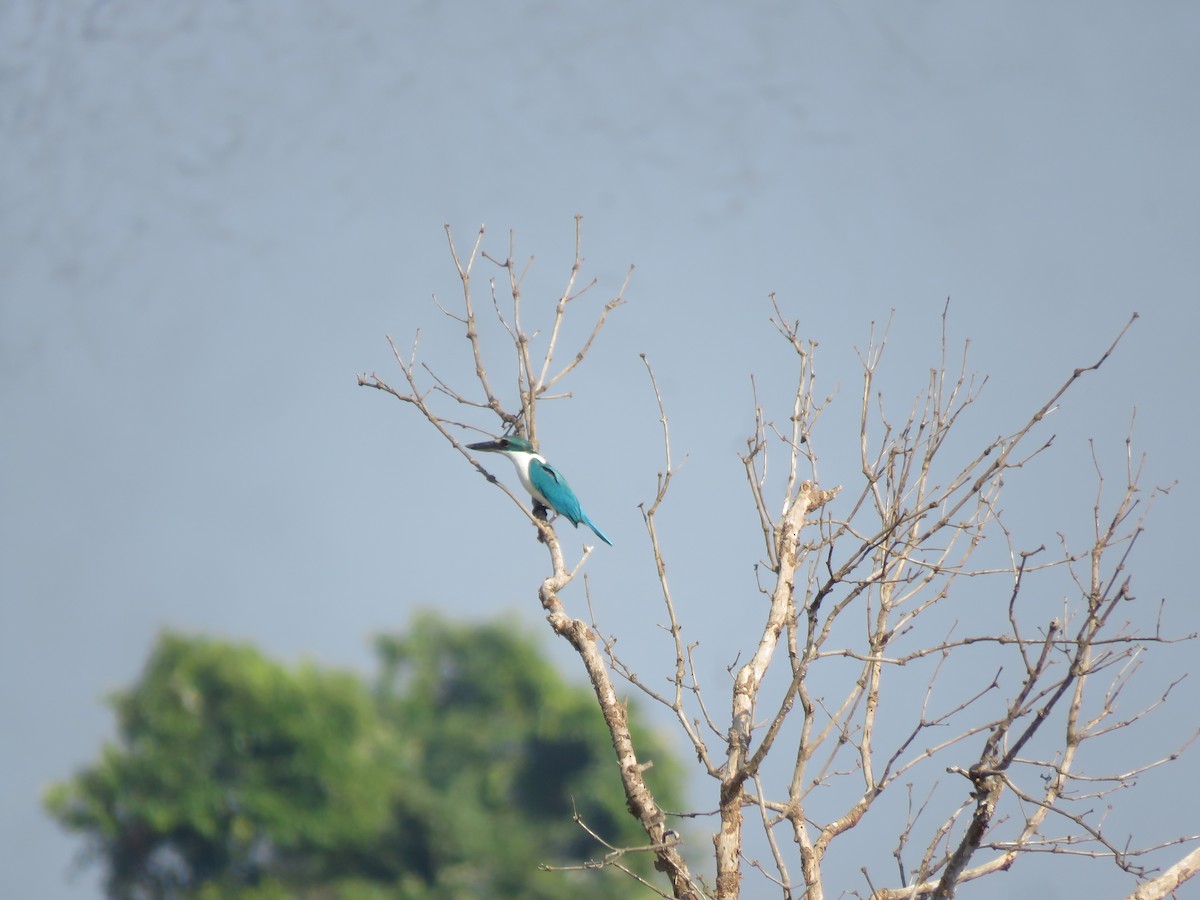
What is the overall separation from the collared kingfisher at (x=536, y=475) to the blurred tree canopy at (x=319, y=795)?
72.8 ft

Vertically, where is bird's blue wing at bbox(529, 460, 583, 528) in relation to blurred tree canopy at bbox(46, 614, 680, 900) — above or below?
below

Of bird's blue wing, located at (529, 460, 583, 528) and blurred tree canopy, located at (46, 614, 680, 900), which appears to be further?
blurred tree canopy, located at (46, 614, 680, 900)

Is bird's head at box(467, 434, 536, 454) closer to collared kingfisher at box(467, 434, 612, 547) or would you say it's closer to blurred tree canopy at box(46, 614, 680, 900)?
collared kingfisher at box(467, 434, 612, 547)

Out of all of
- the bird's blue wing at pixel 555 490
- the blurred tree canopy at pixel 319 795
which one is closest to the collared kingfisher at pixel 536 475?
the bird's blue wing at pixel 555 490

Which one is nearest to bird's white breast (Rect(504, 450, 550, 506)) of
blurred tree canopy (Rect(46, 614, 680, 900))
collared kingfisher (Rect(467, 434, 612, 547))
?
collared kingfisher (Rect(467, 434, 612, 547))

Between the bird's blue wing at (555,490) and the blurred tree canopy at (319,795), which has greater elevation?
the blurred tree canopy at (319,795)

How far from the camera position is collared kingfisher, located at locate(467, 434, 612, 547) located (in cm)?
949

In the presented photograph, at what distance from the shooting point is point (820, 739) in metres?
5.77

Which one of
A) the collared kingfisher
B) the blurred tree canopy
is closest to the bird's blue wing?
the collared kingfisher

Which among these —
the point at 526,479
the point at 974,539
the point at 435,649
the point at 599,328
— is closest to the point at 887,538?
the point at 974,539

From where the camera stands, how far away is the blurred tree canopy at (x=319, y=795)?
105 ft

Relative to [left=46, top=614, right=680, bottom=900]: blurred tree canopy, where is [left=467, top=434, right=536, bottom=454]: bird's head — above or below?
below

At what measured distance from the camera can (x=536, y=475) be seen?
31.4 feet

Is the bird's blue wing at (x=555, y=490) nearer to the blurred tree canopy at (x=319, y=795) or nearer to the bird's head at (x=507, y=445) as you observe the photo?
the bird's head at (x=507, y=445)
